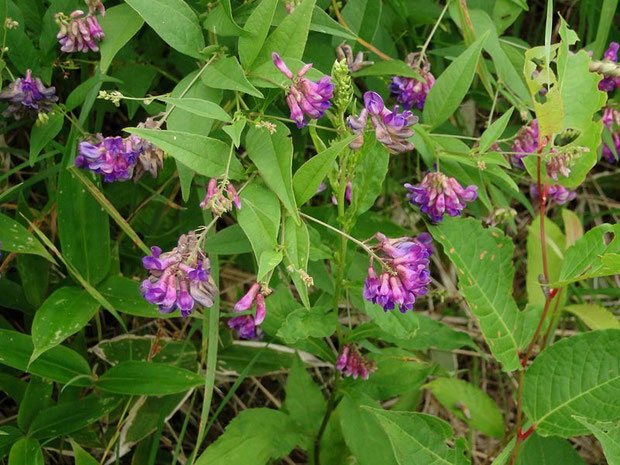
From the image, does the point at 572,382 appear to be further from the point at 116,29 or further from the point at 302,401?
the point at 116,29

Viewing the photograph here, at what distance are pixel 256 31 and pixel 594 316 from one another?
1723 mm

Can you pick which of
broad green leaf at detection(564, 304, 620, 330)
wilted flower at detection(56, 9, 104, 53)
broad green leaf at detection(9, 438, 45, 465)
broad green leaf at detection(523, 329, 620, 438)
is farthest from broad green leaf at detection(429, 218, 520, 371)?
broad green leaf at detection(9, 438, 45, 465)

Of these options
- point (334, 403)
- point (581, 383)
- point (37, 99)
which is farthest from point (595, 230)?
point (37, 99)

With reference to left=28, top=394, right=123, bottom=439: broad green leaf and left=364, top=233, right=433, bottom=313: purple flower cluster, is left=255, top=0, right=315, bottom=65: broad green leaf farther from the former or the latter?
left=28, top=394, right=123, bottom=439: broad green leaf

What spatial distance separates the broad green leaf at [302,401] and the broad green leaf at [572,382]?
0.66 meters

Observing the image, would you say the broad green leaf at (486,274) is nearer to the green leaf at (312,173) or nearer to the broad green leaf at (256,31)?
the green leaf at (312,173)

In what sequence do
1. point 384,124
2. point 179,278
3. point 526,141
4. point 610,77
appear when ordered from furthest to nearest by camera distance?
1. point 610,77
2. point 526,141
3. point 384,124
4. point 179,278

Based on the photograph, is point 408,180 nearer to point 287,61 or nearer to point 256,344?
point 256,344

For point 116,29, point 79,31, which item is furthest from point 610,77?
point 79,31

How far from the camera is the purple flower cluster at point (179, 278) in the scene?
5.57ft

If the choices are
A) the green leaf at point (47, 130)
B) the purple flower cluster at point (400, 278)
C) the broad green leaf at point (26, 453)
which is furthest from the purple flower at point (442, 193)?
the broad green leaf at point (26, 453)

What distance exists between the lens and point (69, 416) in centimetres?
225

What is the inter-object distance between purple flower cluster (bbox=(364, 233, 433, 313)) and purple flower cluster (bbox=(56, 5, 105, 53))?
40.5 inches

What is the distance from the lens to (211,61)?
Result: 195 centimetres
